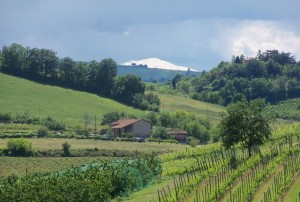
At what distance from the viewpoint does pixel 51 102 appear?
141125 millimetres

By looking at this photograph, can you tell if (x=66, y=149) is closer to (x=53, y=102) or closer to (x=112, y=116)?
(x=112, y=116)

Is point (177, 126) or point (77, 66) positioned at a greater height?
point (77, 66)

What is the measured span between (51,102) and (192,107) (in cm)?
4621

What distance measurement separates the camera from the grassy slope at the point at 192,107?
159788 millimetres

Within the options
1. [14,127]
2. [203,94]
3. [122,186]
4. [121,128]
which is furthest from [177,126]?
[122,186]

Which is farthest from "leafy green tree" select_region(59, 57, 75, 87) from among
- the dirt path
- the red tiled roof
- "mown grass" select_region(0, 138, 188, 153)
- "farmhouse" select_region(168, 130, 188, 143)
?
the dirt path

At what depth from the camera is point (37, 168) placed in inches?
2977

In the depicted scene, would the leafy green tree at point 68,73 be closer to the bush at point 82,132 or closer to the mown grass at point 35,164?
the bush at point 82,132

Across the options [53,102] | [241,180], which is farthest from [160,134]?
[241,180]

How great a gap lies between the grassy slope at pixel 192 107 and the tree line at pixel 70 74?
23.1 feet

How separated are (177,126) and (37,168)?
59.3 m

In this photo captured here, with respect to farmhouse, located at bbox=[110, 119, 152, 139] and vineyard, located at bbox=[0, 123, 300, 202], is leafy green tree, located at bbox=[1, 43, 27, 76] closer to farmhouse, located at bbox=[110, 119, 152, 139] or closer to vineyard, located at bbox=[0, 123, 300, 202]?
farmhouse, located at bbox=[110, 119, 152, 139]

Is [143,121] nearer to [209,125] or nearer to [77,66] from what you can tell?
[209,125]

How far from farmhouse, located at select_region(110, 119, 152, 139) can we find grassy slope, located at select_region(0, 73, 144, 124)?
12031 mm
